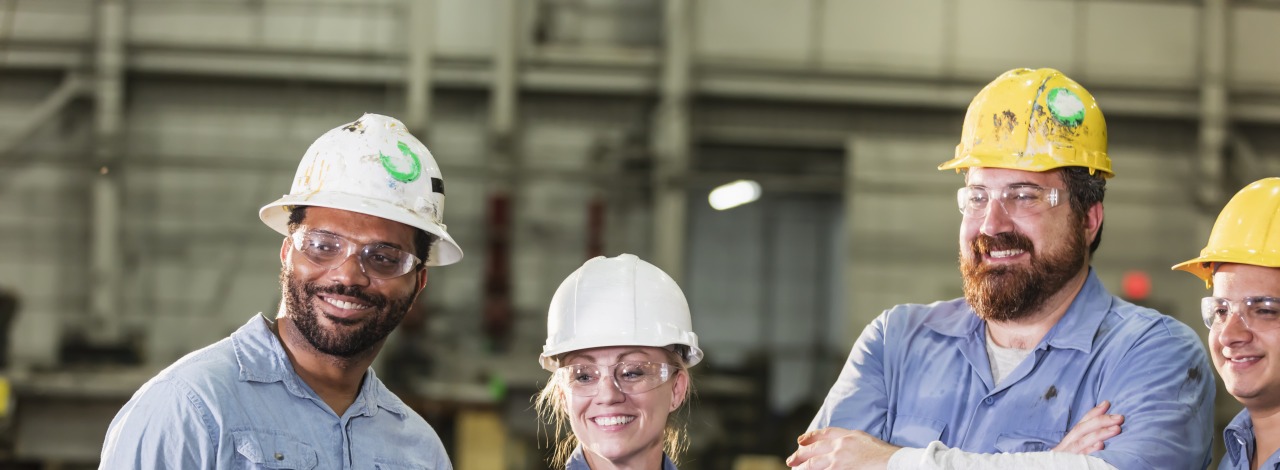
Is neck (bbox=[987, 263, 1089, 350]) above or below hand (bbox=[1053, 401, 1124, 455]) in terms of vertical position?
above

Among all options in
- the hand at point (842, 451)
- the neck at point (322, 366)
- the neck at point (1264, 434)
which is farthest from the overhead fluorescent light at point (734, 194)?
the neck at point (322, 366)

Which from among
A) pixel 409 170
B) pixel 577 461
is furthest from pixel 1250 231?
pixel 409 170

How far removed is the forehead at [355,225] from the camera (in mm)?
2926

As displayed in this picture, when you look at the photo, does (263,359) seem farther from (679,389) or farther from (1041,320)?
(1041,320)

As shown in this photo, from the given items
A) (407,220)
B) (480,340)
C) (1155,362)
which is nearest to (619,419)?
(407,220)

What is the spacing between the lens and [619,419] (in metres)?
3.11

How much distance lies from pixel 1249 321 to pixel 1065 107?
0.72 metres

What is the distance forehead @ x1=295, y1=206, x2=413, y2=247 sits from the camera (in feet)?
9.60

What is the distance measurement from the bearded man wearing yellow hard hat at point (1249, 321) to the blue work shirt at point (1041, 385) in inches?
5.3

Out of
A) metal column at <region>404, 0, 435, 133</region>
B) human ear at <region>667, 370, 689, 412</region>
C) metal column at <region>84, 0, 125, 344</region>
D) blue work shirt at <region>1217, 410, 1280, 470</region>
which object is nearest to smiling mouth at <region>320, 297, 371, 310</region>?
human ear at <region>667, 370, 689, 412</region>

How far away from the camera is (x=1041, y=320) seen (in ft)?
10.4

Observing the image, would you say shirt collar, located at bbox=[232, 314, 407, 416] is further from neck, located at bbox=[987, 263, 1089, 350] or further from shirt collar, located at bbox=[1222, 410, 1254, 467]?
shirt collar, located at bbox=[1222, 410, 1254, 467]

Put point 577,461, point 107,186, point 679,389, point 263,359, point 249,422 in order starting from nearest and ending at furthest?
1. point 249,422
2. point 263,359
3. point 577,461
4. point 679,389
5. point 107,186

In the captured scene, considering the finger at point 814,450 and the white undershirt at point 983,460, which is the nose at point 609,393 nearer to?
the finger at point 814,450
